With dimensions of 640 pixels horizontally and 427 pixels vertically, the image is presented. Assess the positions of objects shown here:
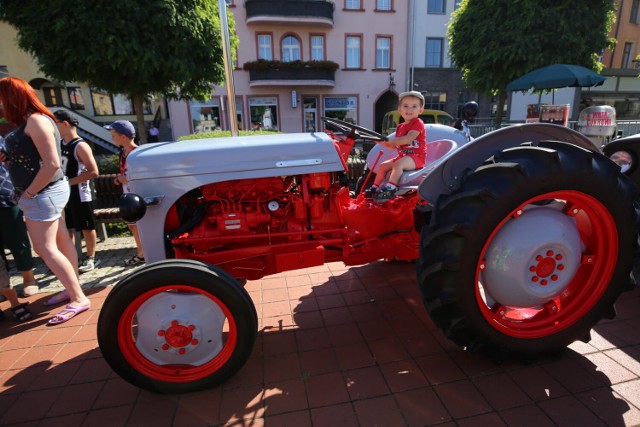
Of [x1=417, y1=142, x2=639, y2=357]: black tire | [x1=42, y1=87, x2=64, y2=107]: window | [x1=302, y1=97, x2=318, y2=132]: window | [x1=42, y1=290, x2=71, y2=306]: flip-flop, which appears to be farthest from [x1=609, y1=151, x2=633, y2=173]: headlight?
[x1=42, y1=87, x2=64, y2=107]: window

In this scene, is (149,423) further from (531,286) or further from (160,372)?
(531,286)

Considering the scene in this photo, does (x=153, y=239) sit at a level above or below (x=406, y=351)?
above

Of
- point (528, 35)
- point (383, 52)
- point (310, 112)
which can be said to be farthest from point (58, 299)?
point (383, 52)

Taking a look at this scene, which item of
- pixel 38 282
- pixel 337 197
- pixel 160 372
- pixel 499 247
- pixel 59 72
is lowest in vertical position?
pixel 38 282

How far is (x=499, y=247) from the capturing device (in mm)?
1924

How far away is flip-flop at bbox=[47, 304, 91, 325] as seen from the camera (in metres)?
2.80

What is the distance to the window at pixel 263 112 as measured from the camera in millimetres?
18375

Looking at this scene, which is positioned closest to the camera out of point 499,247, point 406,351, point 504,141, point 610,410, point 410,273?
point 610,410

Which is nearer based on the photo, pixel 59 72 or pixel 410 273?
pixel 410 273

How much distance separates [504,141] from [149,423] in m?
2.48

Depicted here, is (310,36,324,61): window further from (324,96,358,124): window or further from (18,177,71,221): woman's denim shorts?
(18,177,71,221): woman's denim shorts

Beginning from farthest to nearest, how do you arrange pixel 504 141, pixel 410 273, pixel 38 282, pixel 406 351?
pixel 38 282
pixel 410 273
pixel 406 351
pixel 504 141

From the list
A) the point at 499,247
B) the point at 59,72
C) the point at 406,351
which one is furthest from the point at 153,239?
the point at 59,72

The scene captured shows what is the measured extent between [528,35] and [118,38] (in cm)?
1076
